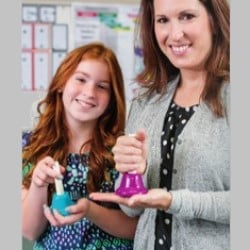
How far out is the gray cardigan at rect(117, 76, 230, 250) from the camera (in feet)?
2.43

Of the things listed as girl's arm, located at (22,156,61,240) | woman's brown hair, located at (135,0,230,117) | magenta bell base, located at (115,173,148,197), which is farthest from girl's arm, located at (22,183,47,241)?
woman's brown hair, located at (135,0,230,117)

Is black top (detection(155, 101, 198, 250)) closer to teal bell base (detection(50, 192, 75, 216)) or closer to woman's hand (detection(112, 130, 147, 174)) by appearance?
woman's hand (detection(112, 130, 147, 174))

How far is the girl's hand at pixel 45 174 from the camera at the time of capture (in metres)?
0.77

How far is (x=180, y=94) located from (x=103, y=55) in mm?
142

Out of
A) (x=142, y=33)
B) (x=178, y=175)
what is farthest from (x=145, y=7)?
(x=178, y=175)

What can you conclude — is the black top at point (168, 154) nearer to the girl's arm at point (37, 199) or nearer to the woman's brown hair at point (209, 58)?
the woman's brown hair at point (209, 58)

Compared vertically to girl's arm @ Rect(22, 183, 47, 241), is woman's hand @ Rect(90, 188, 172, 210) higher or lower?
higher

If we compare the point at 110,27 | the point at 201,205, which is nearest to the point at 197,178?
the point at 201,205

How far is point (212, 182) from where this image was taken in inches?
29.6

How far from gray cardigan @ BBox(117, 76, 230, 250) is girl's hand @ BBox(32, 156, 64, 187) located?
0.14 meters

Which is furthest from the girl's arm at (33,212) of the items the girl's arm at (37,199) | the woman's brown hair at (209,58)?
the woman's brown hair at (209,58)

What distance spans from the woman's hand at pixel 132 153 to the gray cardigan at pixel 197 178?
0.03 m

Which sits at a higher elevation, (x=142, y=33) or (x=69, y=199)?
(x=142, y=33)

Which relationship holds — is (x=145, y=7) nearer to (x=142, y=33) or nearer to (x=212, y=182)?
(x=142, y=33)
